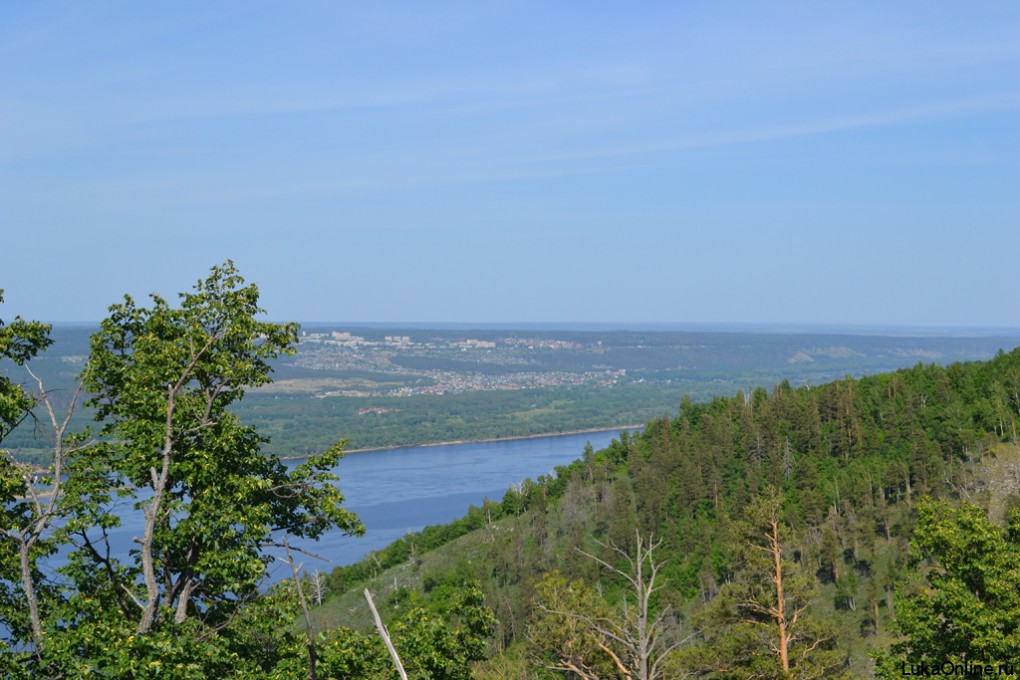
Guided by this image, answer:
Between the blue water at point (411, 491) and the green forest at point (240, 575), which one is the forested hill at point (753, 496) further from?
the green forest at point (240, 575)

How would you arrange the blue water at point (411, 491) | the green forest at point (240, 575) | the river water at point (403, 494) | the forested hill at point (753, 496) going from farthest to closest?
the blue water at point (411, 491)
the river water at point (403, 494)
the forested hill at point (753, 496)
the green forest at point (240, 575)

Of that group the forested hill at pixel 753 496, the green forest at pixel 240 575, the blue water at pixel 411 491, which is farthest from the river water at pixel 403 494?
the green forest at pixel 240 575

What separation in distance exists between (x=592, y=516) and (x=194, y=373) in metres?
88.0

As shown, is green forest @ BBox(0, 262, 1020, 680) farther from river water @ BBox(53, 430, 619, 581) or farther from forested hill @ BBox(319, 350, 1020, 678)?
river water @ BBox(53, 430, 619, 581)

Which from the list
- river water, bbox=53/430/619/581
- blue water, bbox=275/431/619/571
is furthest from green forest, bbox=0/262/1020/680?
blue water, bbox=275/431/619/571

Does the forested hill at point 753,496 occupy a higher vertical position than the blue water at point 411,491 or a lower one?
higher

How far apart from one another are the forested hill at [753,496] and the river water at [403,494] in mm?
11273

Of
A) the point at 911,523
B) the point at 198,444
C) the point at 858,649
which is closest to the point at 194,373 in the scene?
the point at 198,444

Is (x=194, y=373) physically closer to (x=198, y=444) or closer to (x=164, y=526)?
(x=198, y=444)

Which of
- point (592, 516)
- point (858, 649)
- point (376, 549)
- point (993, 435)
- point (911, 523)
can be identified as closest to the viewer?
point (858, 649)

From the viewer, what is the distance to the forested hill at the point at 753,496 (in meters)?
67.8

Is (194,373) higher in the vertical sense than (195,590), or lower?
higher

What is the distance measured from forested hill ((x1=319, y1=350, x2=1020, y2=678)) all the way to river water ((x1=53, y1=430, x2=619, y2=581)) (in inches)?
444

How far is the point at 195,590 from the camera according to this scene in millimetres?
13859
